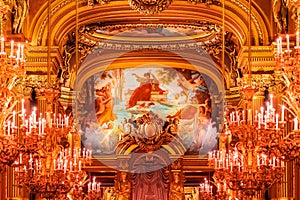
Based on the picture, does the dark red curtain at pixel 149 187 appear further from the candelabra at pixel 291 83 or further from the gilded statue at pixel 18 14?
the candelabra at pixel 291 83

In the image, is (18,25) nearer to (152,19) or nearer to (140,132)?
(152,19)

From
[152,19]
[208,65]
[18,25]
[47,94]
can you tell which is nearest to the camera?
[47,94]

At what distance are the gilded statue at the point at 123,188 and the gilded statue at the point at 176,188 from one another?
4.42 ft

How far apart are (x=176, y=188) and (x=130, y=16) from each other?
896 cm

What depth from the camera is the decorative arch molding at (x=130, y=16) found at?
22.8 m

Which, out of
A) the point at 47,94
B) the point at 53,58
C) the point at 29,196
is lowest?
the point at 29,196

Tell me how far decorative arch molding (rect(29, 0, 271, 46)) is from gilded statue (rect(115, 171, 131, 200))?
8.12 meters

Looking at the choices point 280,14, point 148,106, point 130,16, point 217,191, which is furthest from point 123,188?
point 280,14

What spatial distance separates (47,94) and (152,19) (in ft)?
29.7

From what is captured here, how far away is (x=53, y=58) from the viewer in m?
23.1

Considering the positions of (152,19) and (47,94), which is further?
(152,19)

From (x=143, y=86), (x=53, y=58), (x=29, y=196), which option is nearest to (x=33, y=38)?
(x=53, y=58)

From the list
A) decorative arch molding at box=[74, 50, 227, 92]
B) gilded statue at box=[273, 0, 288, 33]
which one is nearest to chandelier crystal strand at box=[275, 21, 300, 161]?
gilded statue at box=[273, 0, 288, 33]

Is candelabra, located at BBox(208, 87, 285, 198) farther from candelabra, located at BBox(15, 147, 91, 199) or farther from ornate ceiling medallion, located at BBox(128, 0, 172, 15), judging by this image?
ornate ceiling medallion, located at BBox(128, 0, 172, 15)
